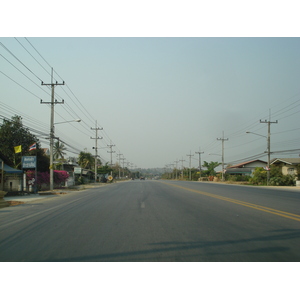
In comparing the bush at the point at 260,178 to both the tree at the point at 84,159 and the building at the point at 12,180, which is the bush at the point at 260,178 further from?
the tree at the point at 84,159

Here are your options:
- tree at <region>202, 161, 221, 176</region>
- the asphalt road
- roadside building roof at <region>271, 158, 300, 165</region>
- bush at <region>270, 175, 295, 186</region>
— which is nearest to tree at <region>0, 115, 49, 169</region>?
the asphalt road

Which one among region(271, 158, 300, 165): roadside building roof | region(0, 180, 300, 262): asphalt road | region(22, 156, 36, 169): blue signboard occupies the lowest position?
region(0, 180, 300, 262): asphalt road

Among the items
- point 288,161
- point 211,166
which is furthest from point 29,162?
point 211,166

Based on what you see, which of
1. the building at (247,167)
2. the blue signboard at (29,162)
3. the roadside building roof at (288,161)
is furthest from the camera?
the building at (247,167)

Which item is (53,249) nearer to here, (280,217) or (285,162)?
(280,217)

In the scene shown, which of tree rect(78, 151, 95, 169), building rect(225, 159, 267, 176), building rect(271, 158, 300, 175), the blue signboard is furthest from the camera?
building rect(225, 159, 267, 176)

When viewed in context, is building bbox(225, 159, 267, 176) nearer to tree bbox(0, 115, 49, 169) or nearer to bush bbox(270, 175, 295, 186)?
bush bbox(270, 175, 295, 186)

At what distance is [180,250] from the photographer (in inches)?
265

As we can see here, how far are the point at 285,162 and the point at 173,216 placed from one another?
56.5 meters

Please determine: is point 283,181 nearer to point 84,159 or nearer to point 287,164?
point 287,164

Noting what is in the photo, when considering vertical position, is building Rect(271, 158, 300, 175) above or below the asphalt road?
above

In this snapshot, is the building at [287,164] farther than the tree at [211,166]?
No

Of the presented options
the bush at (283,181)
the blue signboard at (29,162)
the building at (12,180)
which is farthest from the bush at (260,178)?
the building at (12,180)
